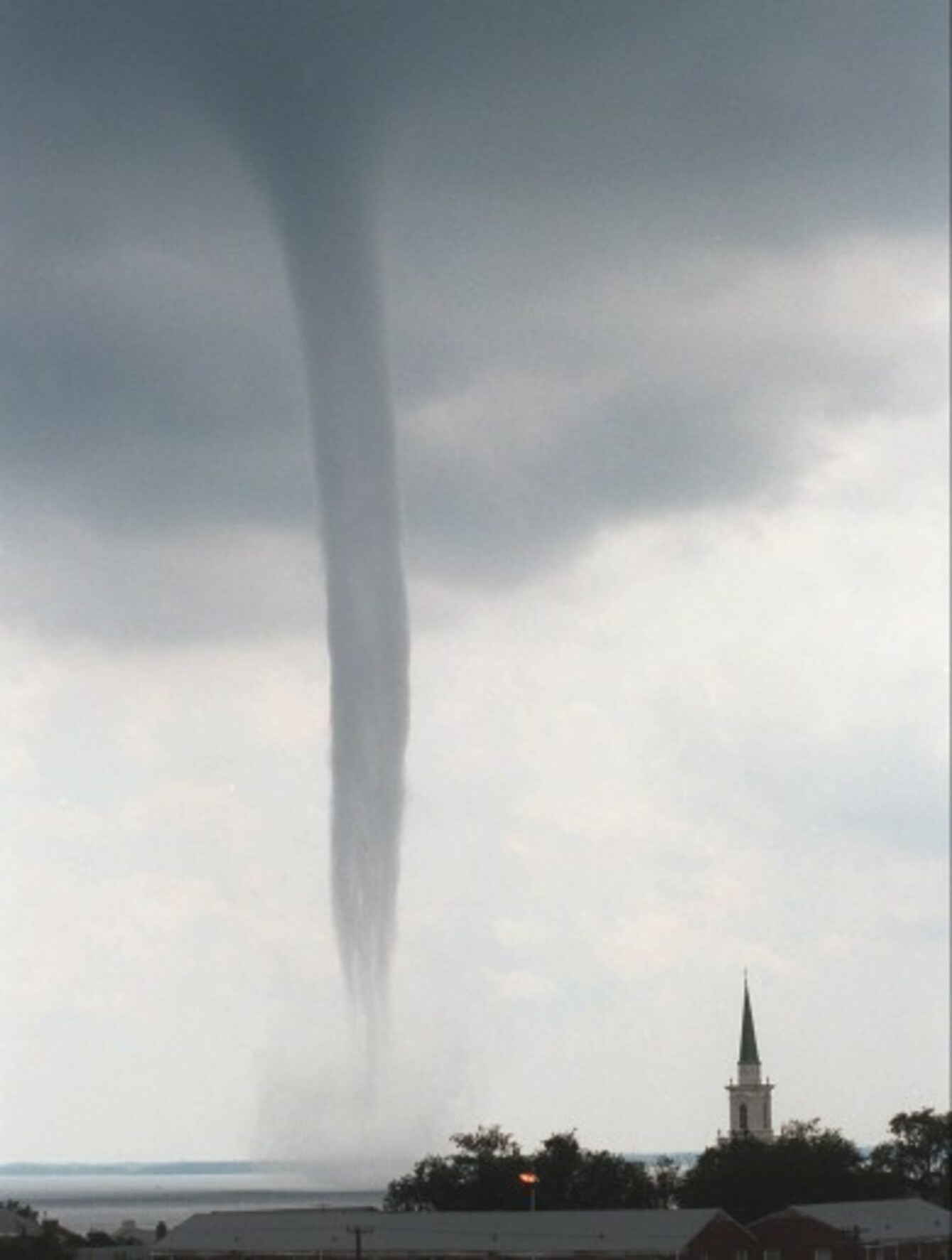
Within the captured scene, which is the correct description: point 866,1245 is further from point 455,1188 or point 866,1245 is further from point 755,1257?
point 455,1188

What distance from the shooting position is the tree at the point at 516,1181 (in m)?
176

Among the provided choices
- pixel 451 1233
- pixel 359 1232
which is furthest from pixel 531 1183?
pixel 359 1232

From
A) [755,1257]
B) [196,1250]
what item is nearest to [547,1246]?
[755,1257]

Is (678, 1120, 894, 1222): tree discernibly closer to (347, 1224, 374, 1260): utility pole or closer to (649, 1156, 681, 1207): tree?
(649, 1156, 681, 1207): tree

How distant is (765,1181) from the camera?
170 metres

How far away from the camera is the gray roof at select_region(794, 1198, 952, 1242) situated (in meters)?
145

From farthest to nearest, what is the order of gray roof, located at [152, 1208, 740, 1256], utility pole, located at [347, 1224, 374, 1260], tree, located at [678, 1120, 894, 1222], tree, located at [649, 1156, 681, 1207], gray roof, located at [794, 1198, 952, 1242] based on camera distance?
tree, located at [649, 1156, 681, 1207] < tree, located at [678, 1120, 894, 1222] < gray roof, located at [794, 1198, 952, 1242] < utility pole, located at [347, 1224, 374, 1260] < gray roof, located at [152, 1208, 740, 1256]

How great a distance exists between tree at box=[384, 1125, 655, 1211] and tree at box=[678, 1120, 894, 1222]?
5.53m

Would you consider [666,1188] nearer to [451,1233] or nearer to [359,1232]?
[451,1233]

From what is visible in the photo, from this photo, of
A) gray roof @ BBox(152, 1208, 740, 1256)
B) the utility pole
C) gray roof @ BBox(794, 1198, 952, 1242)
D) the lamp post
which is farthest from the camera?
gray roof @ BBox(794, 1198, 952, 1242)

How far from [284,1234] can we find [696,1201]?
3979cm

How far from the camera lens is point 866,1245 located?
468 feet

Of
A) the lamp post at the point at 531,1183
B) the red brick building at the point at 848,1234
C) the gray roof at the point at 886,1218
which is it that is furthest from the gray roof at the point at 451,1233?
the gray roof at the point at 886,1218

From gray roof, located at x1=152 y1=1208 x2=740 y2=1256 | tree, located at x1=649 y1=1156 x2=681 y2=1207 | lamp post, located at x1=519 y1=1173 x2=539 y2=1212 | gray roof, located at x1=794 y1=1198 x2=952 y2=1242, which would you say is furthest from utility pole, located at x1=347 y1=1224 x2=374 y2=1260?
tree, located at x1=649 y1=1156 x2=681 y2=1207
